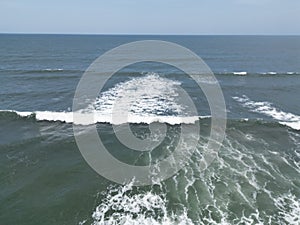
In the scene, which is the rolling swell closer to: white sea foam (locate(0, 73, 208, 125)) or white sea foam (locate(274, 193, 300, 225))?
white sea foam (locate(274, 193, 300, 225))

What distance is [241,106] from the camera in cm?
2453

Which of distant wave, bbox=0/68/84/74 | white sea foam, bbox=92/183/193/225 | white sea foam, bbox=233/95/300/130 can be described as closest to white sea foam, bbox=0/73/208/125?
white sea foam, bbox=233/95/300/130

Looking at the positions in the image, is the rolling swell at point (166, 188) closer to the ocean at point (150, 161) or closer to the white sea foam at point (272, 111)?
the ocean at point (150, 161)

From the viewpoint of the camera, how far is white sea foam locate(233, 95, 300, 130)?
20.7m

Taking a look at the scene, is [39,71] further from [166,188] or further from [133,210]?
[133,210]

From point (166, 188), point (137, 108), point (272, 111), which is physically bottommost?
point (166, 188)

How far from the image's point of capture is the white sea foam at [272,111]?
67.8ft

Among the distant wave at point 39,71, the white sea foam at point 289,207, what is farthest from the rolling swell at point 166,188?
the distant wave at point 39,71

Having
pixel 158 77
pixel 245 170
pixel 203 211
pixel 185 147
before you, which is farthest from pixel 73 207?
pixel 158 77

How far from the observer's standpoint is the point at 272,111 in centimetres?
2319

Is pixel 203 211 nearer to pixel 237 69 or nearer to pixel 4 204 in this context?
pixel 4 204

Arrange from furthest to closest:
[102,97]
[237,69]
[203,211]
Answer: [237,69] → [102,97] → [203,211]

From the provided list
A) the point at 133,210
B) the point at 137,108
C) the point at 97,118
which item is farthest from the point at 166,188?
the point at 137,108

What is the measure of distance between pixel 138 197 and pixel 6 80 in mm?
29707
